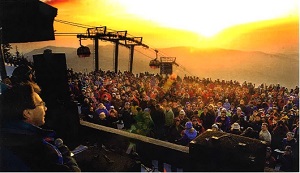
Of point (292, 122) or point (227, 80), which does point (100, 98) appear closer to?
point (292, 122)

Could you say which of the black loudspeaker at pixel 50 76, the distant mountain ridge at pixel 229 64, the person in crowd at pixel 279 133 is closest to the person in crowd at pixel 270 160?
the person in crowd at pixel 279 133

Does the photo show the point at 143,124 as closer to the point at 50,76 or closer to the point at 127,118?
the point at 127,118

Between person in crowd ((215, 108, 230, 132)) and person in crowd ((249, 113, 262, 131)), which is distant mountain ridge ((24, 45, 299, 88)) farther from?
person in crowd ((215, 108, 230, 132))

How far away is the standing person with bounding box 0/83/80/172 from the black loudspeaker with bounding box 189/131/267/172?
1.01 metres

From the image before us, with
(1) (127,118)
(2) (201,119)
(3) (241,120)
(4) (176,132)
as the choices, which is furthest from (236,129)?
(1) (127,118)

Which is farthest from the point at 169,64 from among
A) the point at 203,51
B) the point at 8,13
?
the point at 8,13

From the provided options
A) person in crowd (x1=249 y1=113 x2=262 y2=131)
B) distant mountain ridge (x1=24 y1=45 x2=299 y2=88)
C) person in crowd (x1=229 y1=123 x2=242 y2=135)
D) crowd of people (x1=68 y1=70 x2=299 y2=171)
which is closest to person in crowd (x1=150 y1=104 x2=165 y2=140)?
crowd of people (x1=68 y1=70 x2=299 y2=171)

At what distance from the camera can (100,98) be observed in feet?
26.7

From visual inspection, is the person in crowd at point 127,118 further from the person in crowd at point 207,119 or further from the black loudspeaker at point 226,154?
the black loudspeaker at point 226,154

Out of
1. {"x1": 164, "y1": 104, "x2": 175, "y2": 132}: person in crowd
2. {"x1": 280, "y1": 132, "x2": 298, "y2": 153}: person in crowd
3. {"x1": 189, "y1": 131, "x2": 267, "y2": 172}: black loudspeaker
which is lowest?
{"x1": 280, "y1": 132, "x2": 298, "y2": 153}: person in crowd

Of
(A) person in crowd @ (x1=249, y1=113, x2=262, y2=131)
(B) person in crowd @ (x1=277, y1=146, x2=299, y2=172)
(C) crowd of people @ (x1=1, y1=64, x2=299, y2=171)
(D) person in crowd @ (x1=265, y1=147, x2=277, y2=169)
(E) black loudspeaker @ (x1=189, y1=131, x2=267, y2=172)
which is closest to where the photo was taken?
(E) black loudspeaker @ (x1=189, y1=131, x2=267, y2=172)

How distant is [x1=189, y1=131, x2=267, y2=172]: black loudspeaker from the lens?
72.1 inches

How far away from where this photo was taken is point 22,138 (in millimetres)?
1355

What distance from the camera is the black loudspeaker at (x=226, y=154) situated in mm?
1830
